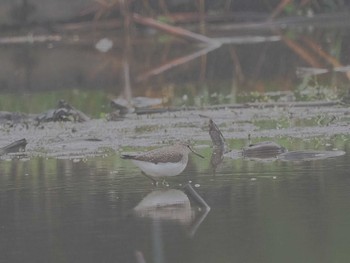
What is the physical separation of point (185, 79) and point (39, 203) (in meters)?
11.3

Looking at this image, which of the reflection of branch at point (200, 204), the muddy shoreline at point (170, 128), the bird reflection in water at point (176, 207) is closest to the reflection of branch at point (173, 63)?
the muddy shoreline at point (170, 128)

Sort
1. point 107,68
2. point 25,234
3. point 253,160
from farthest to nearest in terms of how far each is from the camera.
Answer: point 107,68
point 253,160
point 25,234

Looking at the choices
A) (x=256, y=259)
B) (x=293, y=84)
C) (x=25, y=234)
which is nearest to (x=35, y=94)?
(x=293, y=84)

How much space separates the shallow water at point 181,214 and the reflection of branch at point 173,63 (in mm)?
10243

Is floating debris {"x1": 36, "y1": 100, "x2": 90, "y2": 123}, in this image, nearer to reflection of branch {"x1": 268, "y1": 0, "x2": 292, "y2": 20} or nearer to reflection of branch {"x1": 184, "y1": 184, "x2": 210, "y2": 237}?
reflection of branch {"x1": 184, "y1": 184, "x2": 210, "y2": 237}

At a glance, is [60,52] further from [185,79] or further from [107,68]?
[185,79]

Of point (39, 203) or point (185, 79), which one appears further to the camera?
point (185, 79)

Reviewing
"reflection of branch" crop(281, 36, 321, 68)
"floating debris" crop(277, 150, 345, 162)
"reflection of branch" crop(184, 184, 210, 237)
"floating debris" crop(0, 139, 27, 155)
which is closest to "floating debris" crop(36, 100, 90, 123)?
"floating debris" crop(0, 139, 27, 155)

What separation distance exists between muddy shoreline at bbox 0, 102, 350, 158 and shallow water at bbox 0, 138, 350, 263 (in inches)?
53.7

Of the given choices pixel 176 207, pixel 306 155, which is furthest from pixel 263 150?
pixel 176 207

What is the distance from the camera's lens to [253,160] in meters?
12.1

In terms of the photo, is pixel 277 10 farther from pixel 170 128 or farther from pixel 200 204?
pixel 200 204

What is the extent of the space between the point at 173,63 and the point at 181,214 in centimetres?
1540

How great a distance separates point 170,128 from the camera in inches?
588
